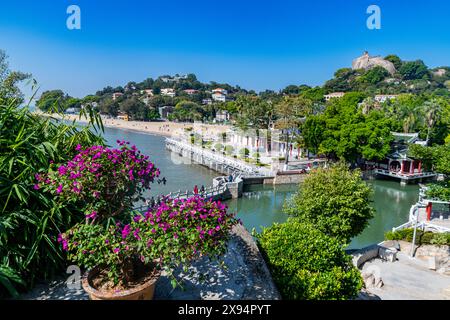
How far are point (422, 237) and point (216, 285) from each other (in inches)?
537

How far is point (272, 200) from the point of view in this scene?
2809cm

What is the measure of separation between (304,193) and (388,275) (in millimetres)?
4631

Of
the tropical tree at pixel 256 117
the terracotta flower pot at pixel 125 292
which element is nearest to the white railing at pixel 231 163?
the tropical tree at pixel 256 117

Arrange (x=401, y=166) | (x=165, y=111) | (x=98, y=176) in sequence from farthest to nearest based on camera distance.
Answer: (x=165, y=111) < (x=401, y=166) < (x=98, y=176)

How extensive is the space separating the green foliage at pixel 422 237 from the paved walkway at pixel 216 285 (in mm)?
12128

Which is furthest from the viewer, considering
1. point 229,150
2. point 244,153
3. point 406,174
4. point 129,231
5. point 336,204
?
point 229,150

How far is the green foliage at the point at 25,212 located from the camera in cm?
596

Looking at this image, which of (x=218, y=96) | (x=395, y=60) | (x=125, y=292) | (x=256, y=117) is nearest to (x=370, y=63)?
(x=395, y=60)

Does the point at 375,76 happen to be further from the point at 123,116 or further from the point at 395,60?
the point at 123,116

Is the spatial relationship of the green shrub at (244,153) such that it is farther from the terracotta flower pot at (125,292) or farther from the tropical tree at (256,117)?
the terracotta flower pot at (125,292)

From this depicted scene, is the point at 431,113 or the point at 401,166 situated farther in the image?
the point at 431,113

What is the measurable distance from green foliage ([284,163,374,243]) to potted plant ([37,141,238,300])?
28.7 feet
